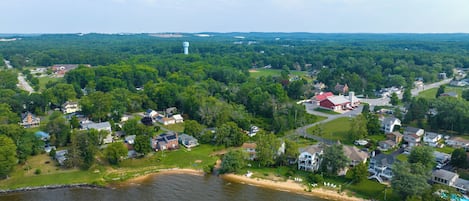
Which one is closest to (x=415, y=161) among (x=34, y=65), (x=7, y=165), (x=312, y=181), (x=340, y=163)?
(x=340, y=163)

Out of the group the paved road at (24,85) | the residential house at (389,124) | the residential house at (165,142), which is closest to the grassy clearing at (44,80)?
the paved road at (24,85)

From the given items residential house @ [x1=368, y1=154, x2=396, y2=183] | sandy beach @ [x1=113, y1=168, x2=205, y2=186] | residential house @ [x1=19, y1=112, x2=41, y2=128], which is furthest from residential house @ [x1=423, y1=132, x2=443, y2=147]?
residential house @ [x1=19, y1=112, x2=41, y2=128]

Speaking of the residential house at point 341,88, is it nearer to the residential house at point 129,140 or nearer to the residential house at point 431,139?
the residential house at point 431,139

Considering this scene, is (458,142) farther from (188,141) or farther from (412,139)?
(188,141)

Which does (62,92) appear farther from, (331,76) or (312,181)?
(331,76)

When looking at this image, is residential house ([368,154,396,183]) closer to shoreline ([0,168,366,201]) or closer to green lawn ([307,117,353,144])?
shoreline ([0,168,366,201])

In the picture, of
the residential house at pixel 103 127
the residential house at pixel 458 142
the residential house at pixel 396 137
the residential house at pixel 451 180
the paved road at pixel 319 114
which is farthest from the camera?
the paved road at pixel 319 114

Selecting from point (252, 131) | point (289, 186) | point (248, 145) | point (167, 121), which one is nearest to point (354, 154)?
point (289, 186)
